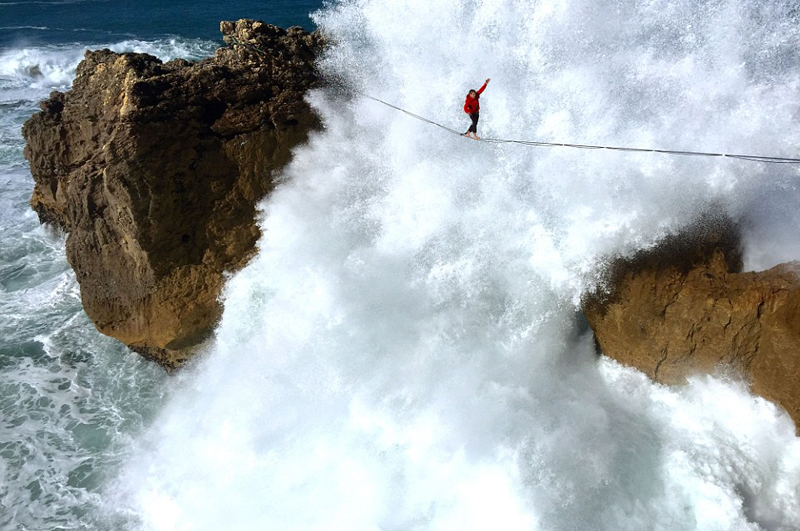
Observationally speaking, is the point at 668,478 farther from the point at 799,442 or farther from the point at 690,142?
the point at 690,142

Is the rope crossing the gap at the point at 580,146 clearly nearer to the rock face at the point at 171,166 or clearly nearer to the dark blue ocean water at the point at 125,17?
the rock face at the point at 171,166

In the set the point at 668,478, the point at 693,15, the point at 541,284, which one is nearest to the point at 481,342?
the point at 541,284

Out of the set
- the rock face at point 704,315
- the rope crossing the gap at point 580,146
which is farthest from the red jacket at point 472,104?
the rock face at point 704,315

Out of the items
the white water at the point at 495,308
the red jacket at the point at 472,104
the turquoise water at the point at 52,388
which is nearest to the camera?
the white water at the point at 495,308

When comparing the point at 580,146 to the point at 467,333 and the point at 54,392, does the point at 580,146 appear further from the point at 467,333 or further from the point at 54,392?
the point at 54,392

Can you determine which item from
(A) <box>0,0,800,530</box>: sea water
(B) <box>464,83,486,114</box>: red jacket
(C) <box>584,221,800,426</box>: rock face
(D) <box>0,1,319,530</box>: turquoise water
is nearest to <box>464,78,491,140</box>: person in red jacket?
(B) <box>464,83,486,114</box>: red jacket

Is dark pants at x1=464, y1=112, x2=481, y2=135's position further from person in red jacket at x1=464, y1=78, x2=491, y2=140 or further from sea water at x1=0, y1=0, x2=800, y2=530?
sea water at x1=0, y1=0, x2=800, y2=530
